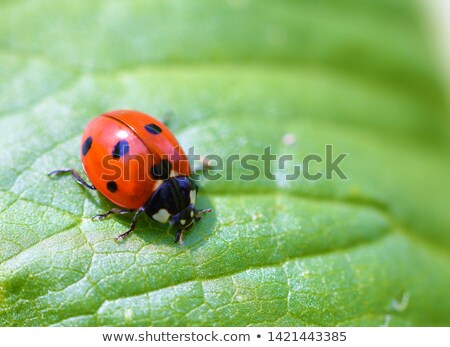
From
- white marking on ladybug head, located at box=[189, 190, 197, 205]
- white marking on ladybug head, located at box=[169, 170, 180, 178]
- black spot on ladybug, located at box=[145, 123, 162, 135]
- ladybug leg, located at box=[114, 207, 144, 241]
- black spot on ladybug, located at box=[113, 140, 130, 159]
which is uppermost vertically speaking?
black spot on ladybug, located at box=[145, 123, 162, 135]

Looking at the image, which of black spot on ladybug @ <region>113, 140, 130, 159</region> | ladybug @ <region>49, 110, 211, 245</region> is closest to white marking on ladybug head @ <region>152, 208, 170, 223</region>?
ladybug @ <region>49, 110, 211, 245</region>

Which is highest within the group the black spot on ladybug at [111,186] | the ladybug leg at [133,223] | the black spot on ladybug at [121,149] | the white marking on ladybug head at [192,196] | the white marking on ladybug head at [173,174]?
the black spot on ladybug at [121,149]

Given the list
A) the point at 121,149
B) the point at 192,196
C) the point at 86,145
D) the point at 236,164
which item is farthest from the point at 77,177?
the point at 236,164

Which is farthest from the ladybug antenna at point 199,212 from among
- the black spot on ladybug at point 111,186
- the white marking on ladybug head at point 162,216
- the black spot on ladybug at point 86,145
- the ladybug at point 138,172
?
the black spot on ladybug at point 86,145

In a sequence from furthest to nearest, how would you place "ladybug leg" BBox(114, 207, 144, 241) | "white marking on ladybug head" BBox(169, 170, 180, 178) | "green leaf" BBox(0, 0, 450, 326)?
"white marking on ladybug head" BBox(169, 170, 180, 178), "ladybug leg" BBox(114, 207, 144, 241), "green leaf" BBox(0, 0, 450, 326)

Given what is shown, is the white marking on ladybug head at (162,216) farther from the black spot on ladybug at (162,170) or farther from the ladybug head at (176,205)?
the black spot on ladybug at (162,170)

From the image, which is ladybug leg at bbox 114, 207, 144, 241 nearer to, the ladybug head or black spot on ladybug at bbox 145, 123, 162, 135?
the ladybug head

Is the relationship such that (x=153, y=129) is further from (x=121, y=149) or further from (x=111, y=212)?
(x=111, y=212)
